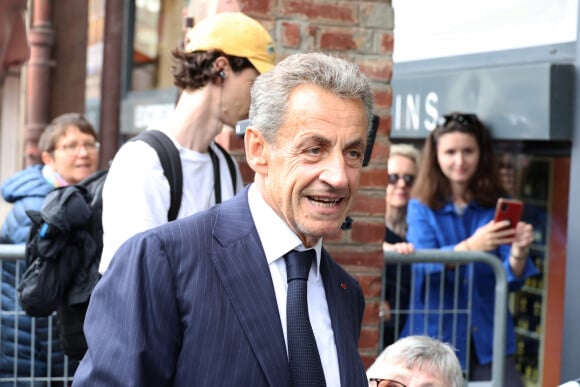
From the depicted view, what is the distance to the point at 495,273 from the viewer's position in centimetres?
422

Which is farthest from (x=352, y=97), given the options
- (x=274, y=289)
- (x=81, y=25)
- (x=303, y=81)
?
(x=81, y=25)

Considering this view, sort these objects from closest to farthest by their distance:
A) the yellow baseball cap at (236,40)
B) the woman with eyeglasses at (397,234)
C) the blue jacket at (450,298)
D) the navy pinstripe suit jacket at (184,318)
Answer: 1. the navy pinstripe suit jacket at (184,318)
2. the yellow baseball cap at (236,40)
3. the woman with eyeglasses at (397,234)
4. the blue jacket at (450,298)

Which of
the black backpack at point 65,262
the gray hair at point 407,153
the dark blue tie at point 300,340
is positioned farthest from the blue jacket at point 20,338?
the dark blue tie at point 300,340

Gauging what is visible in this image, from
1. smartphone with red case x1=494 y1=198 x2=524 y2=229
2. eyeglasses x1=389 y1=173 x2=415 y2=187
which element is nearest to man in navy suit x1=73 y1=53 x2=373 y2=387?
smartphone with red case x1=494 y1=198 x2=524 y2=229

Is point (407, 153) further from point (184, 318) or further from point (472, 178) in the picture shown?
point (184, 318)

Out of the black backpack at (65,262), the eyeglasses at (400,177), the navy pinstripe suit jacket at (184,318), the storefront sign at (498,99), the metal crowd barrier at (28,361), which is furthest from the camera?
the eyeglasses at (400,177)

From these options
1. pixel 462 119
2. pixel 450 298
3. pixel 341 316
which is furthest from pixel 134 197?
pixel 462 119

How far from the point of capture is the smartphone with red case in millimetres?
4465

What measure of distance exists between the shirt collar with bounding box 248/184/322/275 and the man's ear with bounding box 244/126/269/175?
0.22ft

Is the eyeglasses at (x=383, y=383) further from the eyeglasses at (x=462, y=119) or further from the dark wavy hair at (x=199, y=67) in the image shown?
the eyeglasses at (x=462, y=119)

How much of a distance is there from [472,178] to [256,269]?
3057 millimetres

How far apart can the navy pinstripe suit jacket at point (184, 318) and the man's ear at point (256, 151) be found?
0.19 meters

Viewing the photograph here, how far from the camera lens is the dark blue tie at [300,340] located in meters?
1.85

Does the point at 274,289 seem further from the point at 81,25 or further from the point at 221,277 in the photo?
the point at 81,25
